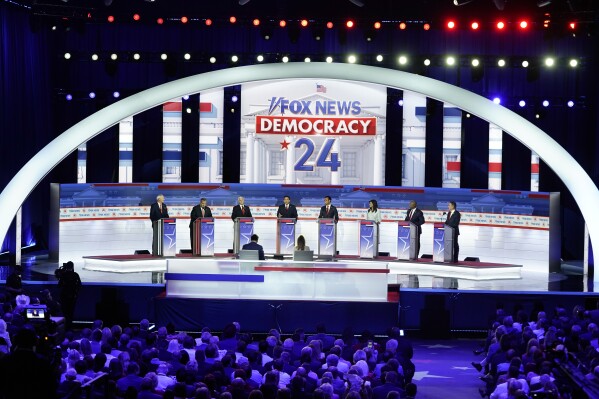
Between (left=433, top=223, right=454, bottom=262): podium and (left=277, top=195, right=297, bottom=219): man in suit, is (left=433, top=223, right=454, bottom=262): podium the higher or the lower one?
the lower one

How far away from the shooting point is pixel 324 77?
20438 mm

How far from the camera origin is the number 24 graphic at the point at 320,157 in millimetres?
24812

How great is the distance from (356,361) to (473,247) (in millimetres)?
12301

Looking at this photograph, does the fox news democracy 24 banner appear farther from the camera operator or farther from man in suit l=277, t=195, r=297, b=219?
the camera operator

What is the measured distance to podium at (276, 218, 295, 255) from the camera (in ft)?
72.4

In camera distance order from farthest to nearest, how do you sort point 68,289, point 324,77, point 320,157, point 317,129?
1. point 320,157
2. point 317,129
3. point 324,77
4. point 68,289

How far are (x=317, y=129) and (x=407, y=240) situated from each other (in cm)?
413

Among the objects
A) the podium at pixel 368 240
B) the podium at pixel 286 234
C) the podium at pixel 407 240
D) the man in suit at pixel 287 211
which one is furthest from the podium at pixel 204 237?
the podium at pixel 407 240

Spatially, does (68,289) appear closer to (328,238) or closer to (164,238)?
(164,238)

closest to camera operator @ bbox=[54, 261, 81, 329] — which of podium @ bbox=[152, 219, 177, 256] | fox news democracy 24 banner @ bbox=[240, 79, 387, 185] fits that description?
podium @ bbox=[152, 219, 177, 256]

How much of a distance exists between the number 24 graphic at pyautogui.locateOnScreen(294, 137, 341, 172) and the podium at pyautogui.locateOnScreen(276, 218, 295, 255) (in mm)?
3199

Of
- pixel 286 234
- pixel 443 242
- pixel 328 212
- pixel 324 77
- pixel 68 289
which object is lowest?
pixel 68 289

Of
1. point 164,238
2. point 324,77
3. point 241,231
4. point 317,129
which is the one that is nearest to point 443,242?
point 241,231

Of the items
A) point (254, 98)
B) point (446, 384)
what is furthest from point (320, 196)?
point (446, 384)
